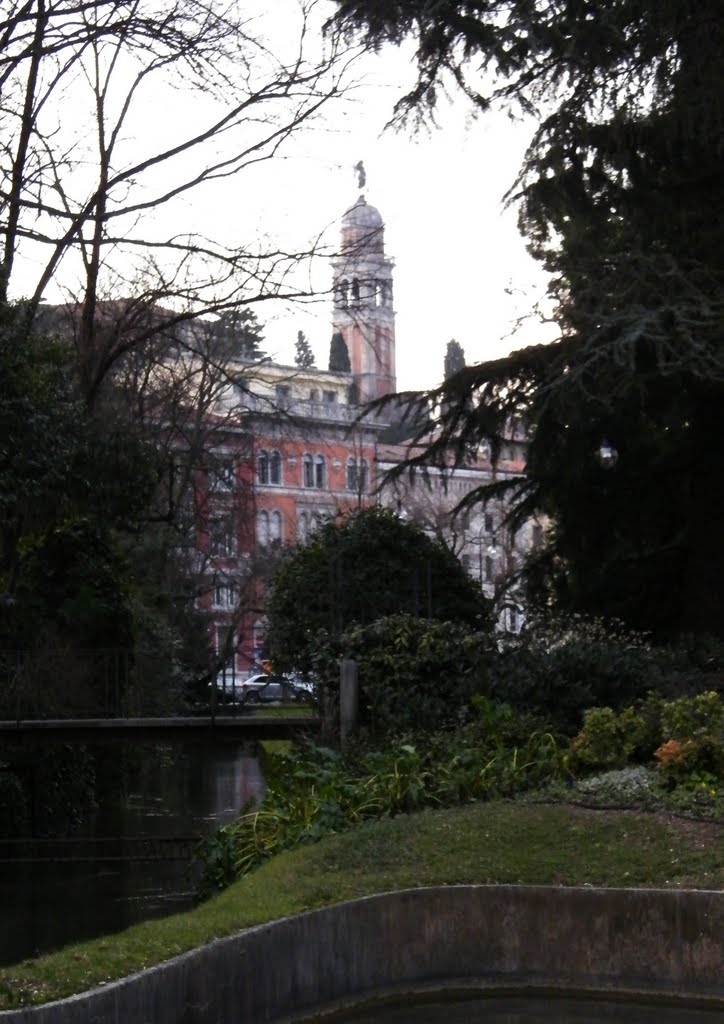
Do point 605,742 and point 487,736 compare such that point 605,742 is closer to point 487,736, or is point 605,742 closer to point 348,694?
point 487,736

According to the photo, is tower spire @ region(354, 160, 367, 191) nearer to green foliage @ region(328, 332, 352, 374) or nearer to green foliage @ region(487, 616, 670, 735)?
green foliage @ region(487, 616, 670, 735)

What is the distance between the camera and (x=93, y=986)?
7559 millimetres

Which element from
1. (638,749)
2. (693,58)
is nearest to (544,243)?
(693,58)

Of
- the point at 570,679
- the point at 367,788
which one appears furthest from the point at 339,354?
the point at 367,788

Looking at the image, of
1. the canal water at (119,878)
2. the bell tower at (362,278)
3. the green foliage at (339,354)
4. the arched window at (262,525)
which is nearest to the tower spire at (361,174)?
the bell tower at (362,278)

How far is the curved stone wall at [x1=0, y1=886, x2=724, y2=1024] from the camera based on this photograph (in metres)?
9.30

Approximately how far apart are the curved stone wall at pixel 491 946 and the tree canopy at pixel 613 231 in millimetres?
7176

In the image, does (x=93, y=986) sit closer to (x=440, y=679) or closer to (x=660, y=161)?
(x=440, y=679)

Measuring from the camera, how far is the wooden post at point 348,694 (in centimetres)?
1548

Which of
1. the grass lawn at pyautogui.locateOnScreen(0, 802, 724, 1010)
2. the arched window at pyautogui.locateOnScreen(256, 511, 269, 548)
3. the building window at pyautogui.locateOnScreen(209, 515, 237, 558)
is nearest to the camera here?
the grass lawn at pyautogui.locateOnScreen(0, 802, 724, 1010)

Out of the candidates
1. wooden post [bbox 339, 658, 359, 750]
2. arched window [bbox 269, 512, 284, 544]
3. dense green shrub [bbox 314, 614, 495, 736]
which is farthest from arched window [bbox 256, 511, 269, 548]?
wooden post [bbox 339, 658, 359, 750]

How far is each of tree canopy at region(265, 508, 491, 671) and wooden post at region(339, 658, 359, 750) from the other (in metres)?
1.55

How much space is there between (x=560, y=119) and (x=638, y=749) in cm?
726

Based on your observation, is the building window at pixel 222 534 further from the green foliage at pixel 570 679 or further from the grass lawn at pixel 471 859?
the grass lawn at pixel 471 859
